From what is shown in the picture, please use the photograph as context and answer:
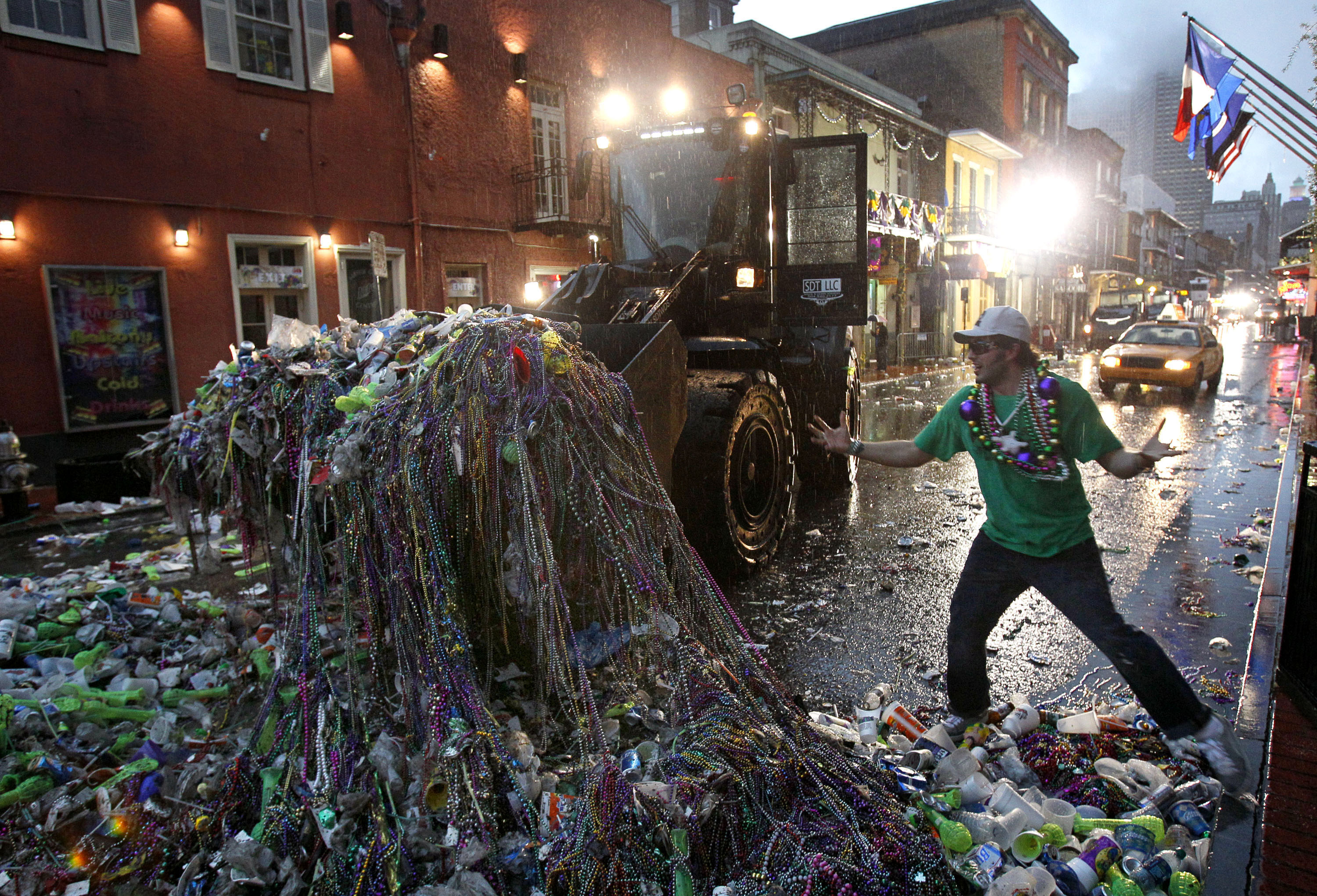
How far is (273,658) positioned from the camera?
4.15 metres

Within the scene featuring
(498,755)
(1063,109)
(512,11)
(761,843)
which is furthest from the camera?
(1063,109)

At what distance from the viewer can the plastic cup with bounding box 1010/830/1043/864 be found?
2658 millimetres

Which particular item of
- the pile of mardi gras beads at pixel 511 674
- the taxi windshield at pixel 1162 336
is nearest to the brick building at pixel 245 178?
the pile of mardi gras beads at pixel 511 674

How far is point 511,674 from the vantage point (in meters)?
3.62

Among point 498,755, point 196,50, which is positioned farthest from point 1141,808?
point 196,50

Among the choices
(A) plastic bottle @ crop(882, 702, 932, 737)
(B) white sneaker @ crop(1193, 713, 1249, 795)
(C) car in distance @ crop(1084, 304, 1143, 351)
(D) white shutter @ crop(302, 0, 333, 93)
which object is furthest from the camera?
(C) car in distance @ crop(1084, 304, 1143, 351)

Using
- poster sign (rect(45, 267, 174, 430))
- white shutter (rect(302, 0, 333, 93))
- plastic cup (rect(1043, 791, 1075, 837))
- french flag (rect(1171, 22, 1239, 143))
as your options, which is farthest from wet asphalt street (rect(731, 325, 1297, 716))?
white shutter (rect(302, 0, 333, 93))

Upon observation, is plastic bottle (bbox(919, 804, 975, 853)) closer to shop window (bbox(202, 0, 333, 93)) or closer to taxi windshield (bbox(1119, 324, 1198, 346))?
shop window (bbox(202, 0, 333, 93))

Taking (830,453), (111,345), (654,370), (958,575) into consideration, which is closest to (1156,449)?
(654,370)

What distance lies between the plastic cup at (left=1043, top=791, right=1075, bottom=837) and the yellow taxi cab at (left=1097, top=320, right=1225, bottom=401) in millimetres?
15234

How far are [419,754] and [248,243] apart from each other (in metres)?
11.2

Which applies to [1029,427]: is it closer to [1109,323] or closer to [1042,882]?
[1042,882]

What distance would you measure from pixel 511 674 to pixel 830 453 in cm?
522

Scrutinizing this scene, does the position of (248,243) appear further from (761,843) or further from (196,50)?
(761,843)
